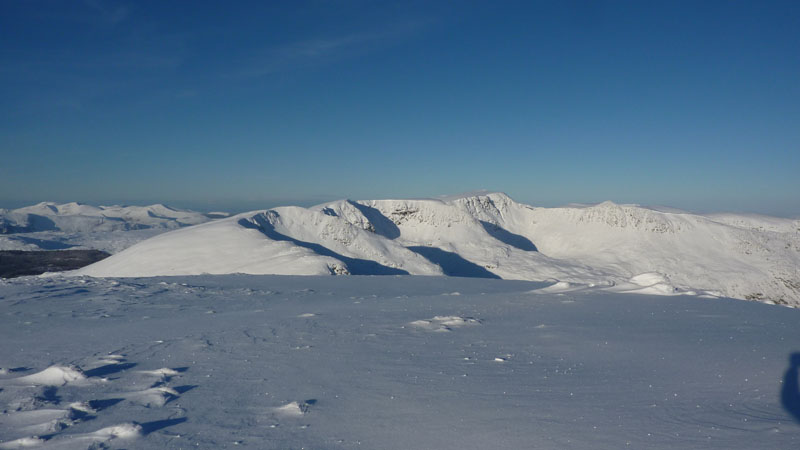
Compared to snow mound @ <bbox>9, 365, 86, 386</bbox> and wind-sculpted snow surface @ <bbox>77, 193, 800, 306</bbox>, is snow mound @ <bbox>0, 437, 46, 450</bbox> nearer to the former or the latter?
snow mound @ <bbox>9, 365, 86, 386</bbox>

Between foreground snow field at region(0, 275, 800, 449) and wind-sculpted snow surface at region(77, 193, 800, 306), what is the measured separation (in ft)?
71.3

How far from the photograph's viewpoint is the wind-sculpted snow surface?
34594 mm

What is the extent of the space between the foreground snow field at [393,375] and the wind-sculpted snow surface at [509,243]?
71.3 feet

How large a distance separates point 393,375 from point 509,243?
7513 centimetres

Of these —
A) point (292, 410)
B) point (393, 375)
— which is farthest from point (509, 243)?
point (292, 410)

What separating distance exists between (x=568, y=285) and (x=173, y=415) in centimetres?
1042

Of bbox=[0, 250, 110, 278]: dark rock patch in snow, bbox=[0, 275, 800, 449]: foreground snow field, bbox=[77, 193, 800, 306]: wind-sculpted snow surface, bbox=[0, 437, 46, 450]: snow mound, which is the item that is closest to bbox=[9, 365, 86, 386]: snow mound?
bbox=[0, 275, 800, 449]: foreground snow field

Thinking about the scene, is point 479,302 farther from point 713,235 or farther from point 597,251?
point 713,235

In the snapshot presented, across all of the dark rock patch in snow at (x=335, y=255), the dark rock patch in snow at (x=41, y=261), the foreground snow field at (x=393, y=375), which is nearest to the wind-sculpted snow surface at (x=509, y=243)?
the dark rock patch in snow at (x=335, y=255)

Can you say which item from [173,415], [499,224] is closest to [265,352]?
[173,415]

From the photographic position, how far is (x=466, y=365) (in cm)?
501

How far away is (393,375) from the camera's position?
4.63 meters

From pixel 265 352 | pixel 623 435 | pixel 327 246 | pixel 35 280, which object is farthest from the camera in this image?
pixel 327 246

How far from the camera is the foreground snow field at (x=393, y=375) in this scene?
3250 mm
